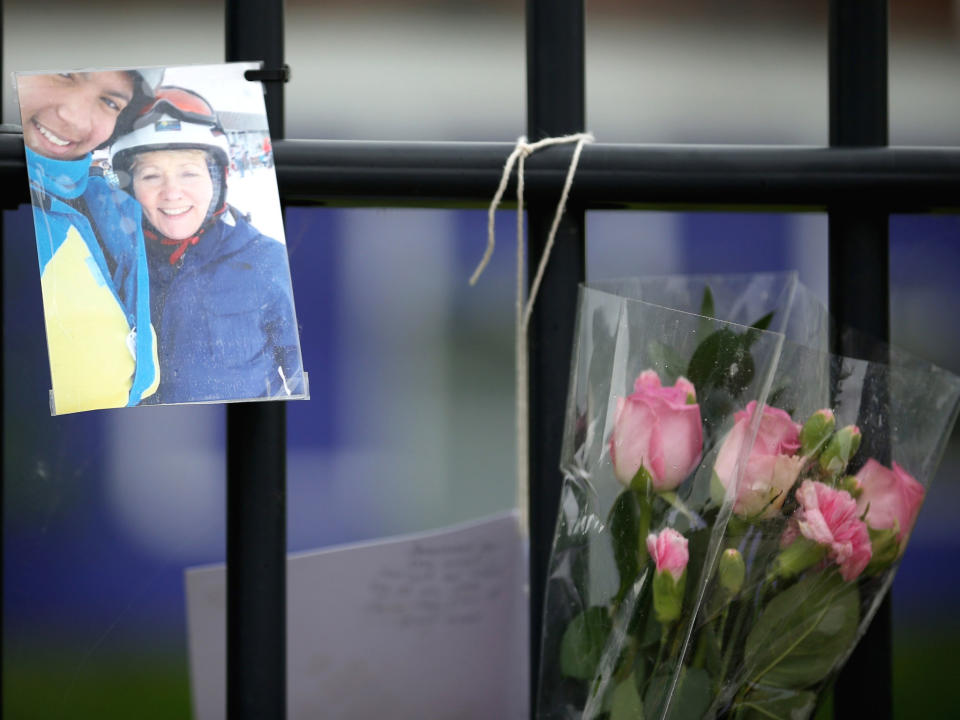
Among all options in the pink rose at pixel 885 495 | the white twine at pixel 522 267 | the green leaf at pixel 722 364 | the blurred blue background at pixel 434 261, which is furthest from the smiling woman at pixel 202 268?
the blurred blue background at pixel 434 261

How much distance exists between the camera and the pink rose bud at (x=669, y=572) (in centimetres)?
43

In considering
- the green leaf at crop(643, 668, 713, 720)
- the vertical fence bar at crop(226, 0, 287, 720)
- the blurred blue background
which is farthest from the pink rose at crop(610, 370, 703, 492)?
the blurred blue background

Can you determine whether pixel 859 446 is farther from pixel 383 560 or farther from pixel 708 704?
pixel 383 560

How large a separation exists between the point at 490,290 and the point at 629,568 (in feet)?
4.04

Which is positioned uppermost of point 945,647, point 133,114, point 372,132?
point 372,132

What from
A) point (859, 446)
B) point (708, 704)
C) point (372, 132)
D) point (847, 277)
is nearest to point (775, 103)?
point (372, 132)

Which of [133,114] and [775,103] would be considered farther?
[775,103]

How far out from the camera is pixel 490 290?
5.43 ft

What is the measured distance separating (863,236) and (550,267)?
0.69 ft

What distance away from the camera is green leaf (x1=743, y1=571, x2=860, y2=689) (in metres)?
0.45

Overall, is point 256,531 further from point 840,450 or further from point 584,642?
point 840,450

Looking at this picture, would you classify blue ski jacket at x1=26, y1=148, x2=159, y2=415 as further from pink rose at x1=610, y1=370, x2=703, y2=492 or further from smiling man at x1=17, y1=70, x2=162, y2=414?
pink rose at x1=610, y1=370, x2=703, y2=492

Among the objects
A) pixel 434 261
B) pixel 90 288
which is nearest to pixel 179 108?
pixel 90 288

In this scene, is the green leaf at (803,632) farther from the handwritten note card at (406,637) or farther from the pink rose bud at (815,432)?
the handwritten note card at (406,637)
